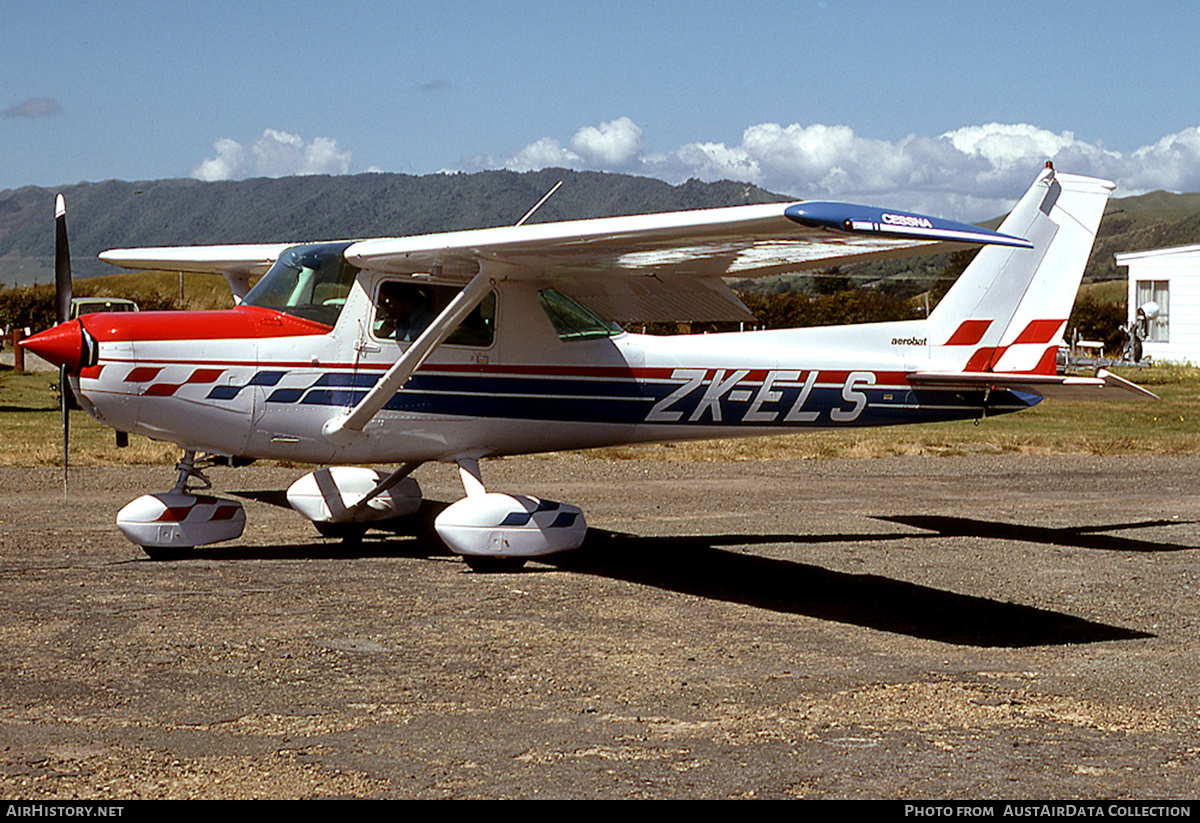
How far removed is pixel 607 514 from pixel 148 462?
Result: 727cm

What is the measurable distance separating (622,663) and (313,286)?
4.47 metres

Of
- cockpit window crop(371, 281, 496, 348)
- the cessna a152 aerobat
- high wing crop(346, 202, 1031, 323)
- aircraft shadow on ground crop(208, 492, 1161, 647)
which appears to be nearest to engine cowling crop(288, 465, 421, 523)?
the cessna a152 aerobat

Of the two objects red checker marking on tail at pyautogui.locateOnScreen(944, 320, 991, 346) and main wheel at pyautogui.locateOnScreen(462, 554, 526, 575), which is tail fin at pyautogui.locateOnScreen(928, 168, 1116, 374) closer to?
red checker marking on tail at pyautogui.locateOnScreen(944, 320, 991, 346)

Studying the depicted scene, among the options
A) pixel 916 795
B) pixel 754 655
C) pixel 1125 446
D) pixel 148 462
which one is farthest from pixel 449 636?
pixel 1125 446

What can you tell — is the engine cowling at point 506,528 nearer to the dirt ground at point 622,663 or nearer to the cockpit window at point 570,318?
the dirt ground at point 622,663

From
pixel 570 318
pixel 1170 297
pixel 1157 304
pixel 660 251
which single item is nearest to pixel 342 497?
pixel 570 318

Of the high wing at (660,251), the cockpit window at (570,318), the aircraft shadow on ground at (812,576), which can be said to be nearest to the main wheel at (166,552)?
the aircraft shadow on ground at (812,576)

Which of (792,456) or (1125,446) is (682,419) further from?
(1125,446)

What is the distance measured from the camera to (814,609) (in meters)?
8.09

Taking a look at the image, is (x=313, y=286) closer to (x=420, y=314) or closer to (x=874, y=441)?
(x=420, y=314)

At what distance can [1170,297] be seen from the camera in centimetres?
4156

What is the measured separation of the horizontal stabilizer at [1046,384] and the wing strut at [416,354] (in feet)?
13.9

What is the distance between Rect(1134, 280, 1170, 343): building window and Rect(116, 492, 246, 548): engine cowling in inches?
1514

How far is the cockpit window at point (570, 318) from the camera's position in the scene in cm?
1002
